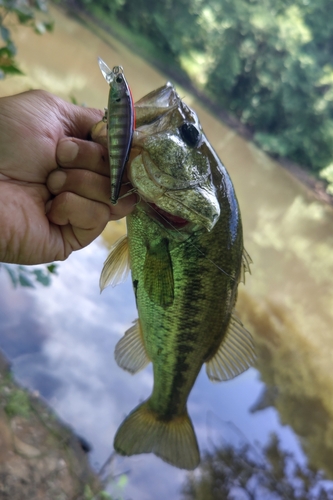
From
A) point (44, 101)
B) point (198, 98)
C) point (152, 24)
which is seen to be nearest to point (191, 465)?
point (44, 101)

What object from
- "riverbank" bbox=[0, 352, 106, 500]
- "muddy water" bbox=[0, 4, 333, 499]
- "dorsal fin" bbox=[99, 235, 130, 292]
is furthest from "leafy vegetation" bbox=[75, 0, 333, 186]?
"dorsal fin" bbox=[99, 235, 130, 292]

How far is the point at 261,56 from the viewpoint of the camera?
17312mm

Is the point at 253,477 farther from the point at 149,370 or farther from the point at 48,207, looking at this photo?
the point at 48,207

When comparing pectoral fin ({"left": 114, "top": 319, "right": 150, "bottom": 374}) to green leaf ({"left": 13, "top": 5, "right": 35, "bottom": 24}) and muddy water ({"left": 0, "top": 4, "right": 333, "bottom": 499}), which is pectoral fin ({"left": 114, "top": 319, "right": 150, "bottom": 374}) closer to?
green leaf ({"left": 13, "top": 5, "right": 35, "bottom": 24})

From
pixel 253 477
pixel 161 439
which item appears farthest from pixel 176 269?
pixel 253 477

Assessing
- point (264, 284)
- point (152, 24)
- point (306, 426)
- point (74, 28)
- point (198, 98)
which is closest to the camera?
point (306, 426)

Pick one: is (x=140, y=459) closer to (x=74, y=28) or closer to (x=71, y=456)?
(x=71, y=456)

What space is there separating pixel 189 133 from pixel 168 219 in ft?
0.86

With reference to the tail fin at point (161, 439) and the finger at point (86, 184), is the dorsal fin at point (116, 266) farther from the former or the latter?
the tail fin at point (161, 439)

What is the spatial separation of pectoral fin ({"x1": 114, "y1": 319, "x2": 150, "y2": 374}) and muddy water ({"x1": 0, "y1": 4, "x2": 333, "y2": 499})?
1707mm

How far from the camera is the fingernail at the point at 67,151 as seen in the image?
41.5 inches

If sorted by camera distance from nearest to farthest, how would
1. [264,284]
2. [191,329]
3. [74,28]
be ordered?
[191,329], [264,284], [74,28]

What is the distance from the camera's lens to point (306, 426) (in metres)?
4.21

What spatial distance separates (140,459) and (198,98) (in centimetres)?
1523
